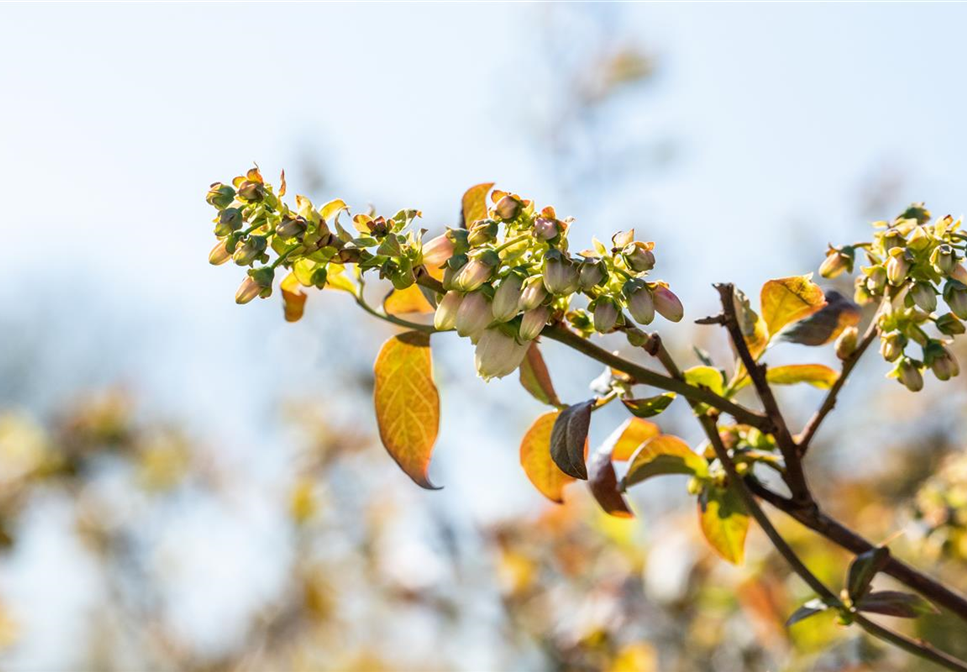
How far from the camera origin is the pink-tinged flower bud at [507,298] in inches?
17.5

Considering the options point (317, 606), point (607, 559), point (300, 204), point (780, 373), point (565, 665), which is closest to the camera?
point (300, 204)

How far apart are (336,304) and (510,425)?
0.60m

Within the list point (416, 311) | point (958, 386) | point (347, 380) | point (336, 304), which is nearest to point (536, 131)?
point (336, 304)

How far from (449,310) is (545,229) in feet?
0.22

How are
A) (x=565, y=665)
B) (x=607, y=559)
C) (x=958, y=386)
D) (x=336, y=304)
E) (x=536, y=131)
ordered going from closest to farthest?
(x=565, y=665)
(x=607, y=559)
(x=958, y=386)
(x=336, y=304)
(x=536, y=131)

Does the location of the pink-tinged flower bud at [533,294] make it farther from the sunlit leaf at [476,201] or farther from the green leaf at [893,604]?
the green leaf at [893,604]

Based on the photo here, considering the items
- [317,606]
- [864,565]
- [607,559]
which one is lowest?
[864,565]

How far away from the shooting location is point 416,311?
611 mm

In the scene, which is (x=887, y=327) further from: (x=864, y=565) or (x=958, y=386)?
(x=958, y=386)

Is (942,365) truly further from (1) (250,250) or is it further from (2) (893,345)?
(1) (250,250)

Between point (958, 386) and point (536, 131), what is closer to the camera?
point (958, 386)

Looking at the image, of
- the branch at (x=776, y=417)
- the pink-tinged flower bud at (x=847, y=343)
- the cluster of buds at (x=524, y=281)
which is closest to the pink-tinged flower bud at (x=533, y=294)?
the cluster of buds at (x=524, y=281)

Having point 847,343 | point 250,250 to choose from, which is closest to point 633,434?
point 847,343

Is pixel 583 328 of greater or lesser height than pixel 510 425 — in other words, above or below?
below
